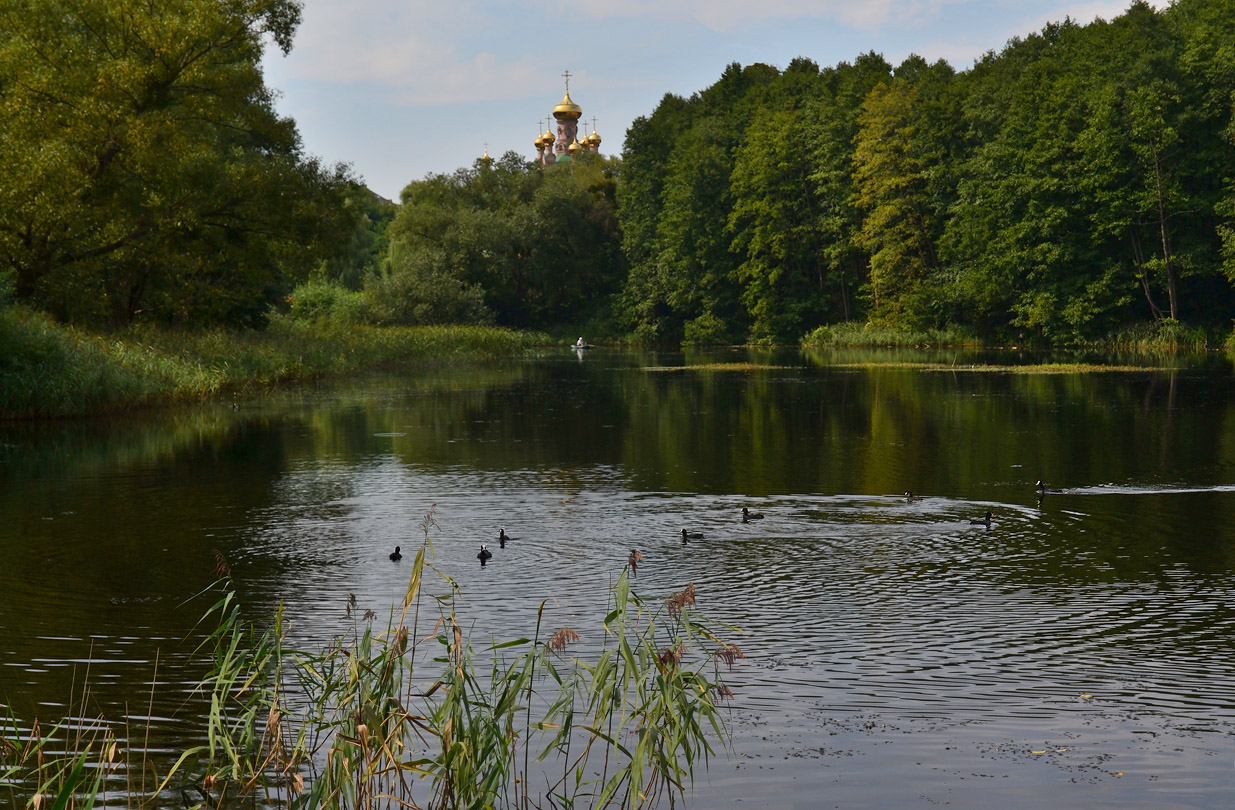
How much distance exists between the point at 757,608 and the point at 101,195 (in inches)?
1159

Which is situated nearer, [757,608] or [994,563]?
[757,608]

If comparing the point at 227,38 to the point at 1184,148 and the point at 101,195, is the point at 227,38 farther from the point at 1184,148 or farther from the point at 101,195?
the point at 1184,148

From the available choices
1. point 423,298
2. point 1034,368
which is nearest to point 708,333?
point 423,298

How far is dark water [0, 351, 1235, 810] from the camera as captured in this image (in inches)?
251

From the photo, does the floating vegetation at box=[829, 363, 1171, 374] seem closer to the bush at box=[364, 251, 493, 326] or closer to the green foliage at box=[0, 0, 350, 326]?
the green foliage at box=[0, 0, 350, 326]

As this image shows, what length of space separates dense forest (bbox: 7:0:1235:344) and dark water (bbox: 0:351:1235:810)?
10.6m

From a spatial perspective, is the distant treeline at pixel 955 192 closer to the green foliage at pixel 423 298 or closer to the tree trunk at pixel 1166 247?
the tree trunk at pixel 1166 247

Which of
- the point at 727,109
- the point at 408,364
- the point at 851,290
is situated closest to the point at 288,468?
the point at 408,364

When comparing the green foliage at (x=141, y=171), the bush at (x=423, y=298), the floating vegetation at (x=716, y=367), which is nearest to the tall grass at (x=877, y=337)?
the floating vegetation at (x=716, y=367)

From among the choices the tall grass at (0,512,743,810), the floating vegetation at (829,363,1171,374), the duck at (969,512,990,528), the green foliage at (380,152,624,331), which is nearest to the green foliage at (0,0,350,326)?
the floating vegetation at (829,363,1171,374)

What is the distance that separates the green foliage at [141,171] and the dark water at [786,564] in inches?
343

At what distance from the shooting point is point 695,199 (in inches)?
3425

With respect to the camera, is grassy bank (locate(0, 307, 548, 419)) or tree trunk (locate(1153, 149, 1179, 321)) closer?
grassy bank (locate(0, 307, 548, 419))

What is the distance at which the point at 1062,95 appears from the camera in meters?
55.5
